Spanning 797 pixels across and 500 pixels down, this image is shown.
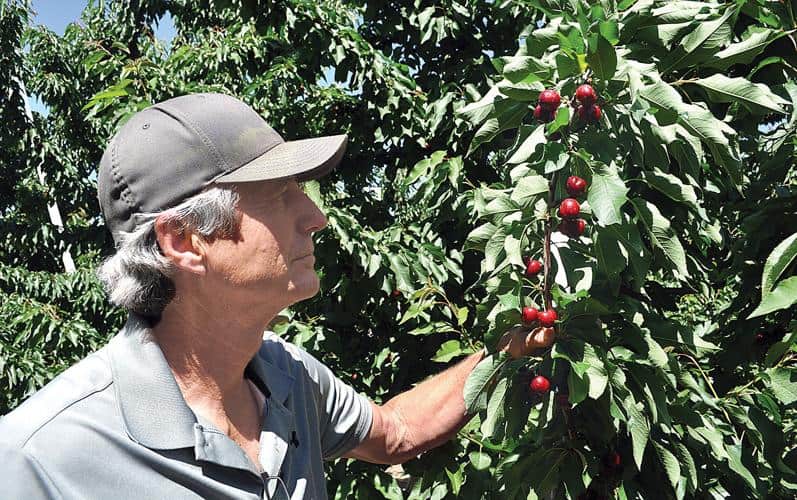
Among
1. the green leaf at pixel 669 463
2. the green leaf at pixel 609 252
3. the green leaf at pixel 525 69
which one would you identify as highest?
the green leaf at pixel 525 69

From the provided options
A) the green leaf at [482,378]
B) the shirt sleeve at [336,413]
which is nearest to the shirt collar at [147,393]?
the shirt sleeve at [336,413]

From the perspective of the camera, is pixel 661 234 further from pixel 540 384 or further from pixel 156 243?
pixel 156 243

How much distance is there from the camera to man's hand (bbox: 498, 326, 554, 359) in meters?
1.56

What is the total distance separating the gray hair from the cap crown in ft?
0.07

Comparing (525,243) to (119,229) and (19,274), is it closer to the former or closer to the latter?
(119,229)

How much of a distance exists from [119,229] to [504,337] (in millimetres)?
840

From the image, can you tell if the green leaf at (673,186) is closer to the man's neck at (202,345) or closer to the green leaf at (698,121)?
the green leaf at (698,121)

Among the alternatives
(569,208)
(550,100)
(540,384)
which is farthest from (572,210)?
(540,384)

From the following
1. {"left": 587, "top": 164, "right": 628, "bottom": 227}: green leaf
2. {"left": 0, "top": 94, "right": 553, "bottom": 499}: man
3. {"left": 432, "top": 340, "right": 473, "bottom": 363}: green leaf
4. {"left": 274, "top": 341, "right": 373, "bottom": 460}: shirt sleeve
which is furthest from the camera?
{"left": 432, "top": 340, "right": 473, "bottom": 363}: green leaf

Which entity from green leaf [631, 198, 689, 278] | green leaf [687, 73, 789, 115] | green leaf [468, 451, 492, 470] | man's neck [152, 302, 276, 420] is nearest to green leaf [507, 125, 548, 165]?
green leaf [631, 198, 689, 278]

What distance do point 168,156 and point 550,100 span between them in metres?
0.73

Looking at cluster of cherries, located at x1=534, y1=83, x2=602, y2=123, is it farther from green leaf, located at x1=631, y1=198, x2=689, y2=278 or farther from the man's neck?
the man's neck

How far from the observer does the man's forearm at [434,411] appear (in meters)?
1.88

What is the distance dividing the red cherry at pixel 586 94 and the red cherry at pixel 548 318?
16.7 inches
